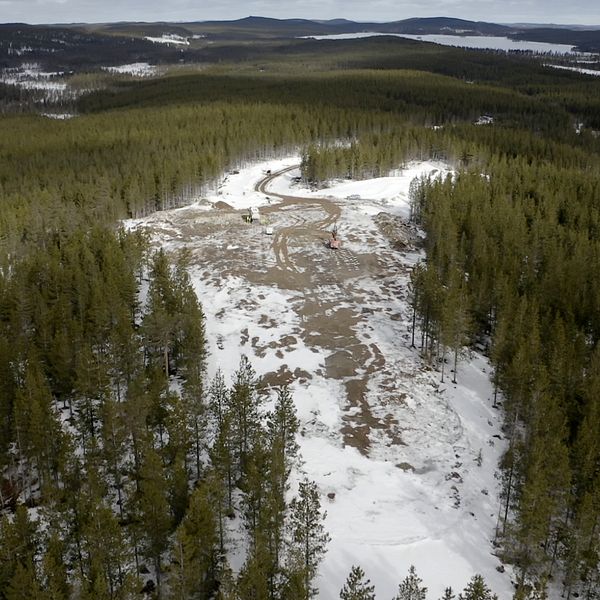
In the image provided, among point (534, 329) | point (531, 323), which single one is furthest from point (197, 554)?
point (531, 323)

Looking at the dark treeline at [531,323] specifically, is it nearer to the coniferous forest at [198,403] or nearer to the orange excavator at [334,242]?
the coniferous forest at [198,403]

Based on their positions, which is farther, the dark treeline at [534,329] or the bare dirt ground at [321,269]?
the bare dirt ground at [321,269]

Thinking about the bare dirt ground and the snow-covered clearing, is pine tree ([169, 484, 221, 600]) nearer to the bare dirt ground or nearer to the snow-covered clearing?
the snow-covered clearing

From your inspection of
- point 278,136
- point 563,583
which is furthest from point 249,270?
point 278,136

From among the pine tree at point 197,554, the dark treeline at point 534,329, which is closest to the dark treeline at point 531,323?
the dark treeline at point 534,329

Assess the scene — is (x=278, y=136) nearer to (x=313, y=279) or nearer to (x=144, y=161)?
(x=144, y=161)

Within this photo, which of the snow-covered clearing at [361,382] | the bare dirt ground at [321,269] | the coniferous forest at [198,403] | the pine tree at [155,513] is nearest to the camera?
the coniferous forest at [198,403]

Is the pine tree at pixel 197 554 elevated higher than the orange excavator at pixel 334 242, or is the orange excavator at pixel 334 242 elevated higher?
the orange excavator at pixel 334 242
